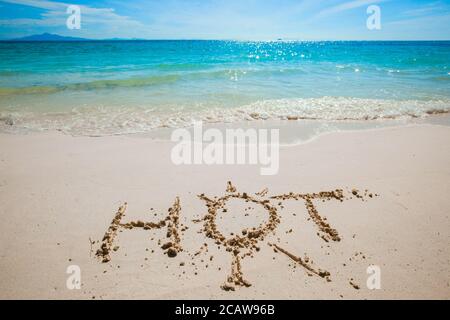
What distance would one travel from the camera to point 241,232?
13.1 ft

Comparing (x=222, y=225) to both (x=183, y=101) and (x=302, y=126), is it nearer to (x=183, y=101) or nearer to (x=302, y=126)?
(x=302, y=126)

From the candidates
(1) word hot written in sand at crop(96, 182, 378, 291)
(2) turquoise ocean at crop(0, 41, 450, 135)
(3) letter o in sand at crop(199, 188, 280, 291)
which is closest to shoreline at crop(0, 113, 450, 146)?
(2) turquoise ocean at crop(0, 41, 450, 135)

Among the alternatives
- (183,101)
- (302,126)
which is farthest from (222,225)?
(183,101)

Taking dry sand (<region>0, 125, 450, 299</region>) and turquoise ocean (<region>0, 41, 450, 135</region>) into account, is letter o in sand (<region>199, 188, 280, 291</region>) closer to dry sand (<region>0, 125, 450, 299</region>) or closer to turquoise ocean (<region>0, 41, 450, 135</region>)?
dry sand (<region>0, 125, 450, 299</region>)

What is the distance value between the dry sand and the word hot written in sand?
0.02m

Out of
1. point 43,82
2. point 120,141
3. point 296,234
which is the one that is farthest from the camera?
point 43,82

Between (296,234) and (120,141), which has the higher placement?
(120,141)

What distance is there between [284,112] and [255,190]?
5.68 metres

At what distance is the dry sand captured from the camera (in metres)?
3.19

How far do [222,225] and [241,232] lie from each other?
0.99ft
